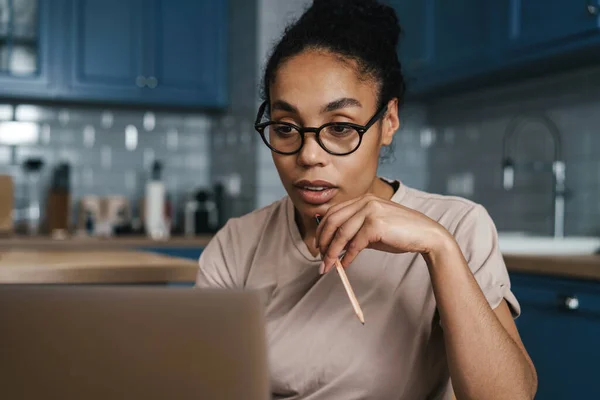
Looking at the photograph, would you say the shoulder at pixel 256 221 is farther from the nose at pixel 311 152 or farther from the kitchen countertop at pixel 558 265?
the kitchen countertop at pixel 558 265

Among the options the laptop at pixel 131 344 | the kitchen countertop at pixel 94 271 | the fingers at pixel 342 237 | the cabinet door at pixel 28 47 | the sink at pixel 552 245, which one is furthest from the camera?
the cabinet door at pixel 28 47

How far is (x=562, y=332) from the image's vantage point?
2.24 metres

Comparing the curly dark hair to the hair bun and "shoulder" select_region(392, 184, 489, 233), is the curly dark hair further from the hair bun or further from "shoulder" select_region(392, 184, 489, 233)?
"shoulder" select_region(392, 184, 489, 233)

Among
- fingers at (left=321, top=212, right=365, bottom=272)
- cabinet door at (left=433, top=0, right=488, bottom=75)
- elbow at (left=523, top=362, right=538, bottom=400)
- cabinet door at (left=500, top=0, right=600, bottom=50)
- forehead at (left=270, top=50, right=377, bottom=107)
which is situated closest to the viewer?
fingers at (left=321, top=212, right=365, bottom=272)

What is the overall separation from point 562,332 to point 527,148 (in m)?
1.24

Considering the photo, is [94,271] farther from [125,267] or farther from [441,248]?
[441,248]

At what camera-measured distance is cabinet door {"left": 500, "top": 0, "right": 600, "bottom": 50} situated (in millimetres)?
2588

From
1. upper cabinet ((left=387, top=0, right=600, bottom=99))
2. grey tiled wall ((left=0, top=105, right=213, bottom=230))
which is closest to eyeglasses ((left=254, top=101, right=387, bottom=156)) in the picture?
upper cabinet ((left=387, top=0, right=600, bottom=99))

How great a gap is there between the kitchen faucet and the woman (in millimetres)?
1896

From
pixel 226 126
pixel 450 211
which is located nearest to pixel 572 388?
pixel 450 211

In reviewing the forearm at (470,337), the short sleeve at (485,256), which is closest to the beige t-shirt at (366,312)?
the short sleeve at (485,256)

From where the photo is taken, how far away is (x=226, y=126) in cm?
434

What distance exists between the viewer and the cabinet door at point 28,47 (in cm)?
Answer: 381

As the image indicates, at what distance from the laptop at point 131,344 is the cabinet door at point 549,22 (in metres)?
2.45
